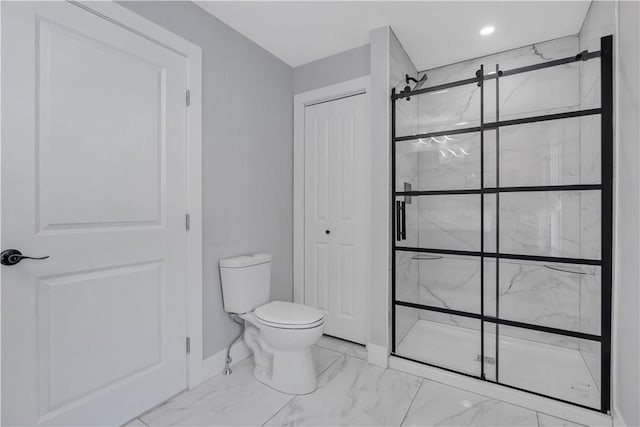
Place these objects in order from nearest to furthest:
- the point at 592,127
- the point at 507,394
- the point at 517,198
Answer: the point at 592,127 < the point at 507,394 < the point at 517,198

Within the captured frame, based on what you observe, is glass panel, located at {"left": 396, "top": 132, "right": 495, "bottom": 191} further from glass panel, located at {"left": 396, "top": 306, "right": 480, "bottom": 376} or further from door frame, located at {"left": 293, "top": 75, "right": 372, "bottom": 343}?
glass panel, located at {"left": 396, "top": 306, "right": 480, "bottom": 376}

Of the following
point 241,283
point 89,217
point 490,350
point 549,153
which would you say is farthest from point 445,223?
point 89,217

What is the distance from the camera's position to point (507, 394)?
1734 millimetres

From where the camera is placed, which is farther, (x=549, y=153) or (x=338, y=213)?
(x=338, y=213)

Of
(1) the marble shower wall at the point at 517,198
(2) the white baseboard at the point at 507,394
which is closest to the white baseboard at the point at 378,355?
(2) the white baseboard at the point at 507,394

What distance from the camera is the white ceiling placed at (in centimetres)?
192

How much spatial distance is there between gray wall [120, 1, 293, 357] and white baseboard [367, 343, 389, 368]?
0.85 m

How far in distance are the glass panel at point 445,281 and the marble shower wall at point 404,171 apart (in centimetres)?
6

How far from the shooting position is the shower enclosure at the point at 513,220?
5.43 ft

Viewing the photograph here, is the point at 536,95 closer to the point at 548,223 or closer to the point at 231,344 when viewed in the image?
the point at 548,223

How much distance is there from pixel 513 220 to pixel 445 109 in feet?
3.39

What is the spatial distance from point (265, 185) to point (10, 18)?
1542 millimetres

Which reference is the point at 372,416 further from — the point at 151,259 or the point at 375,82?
the point at 375,82

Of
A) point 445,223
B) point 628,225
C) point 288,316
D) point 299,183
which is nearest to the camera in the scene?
point 628,225
